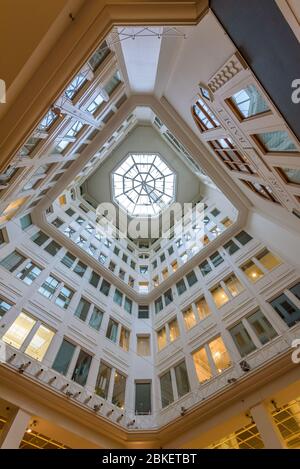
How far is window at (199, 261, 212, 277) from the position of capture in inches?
914

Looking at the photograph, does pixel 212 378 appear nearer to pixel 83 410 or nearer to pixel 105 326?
pixel 83 410

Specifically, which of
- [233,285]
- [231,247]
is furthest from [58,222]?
[233,285]

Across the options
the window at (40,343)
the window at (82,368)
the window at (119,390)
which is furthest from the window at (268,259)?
the window at (40,343)

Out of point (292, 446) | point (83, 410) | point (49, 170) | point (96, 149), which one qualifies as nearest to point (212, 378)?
point (292, 446)

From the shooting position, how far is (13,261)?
18.2 meters

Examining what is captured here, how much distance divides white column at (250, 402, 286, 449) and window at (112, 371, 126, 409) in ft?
26.2

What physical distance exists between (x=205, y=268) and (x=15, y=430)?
17351 mm

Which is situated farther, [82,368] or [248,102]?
[82,368]

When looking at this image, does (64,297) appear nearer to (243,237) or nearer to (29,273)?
(29,273)

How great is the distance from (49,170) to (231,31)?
1492 cm

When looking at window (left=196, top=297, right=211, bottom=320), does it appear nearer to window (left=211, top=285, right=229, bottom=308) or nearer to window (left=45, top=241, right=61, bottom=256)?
window (left=211, top=285, right=229, bottom=308)

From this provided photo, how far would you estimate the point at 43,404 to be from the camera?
12.4 metres

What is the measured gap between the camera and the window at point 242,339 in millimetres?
14780

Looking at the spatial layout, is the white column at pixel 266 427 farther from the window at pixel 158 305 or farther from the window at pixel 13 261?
the window at pixel 13 261
